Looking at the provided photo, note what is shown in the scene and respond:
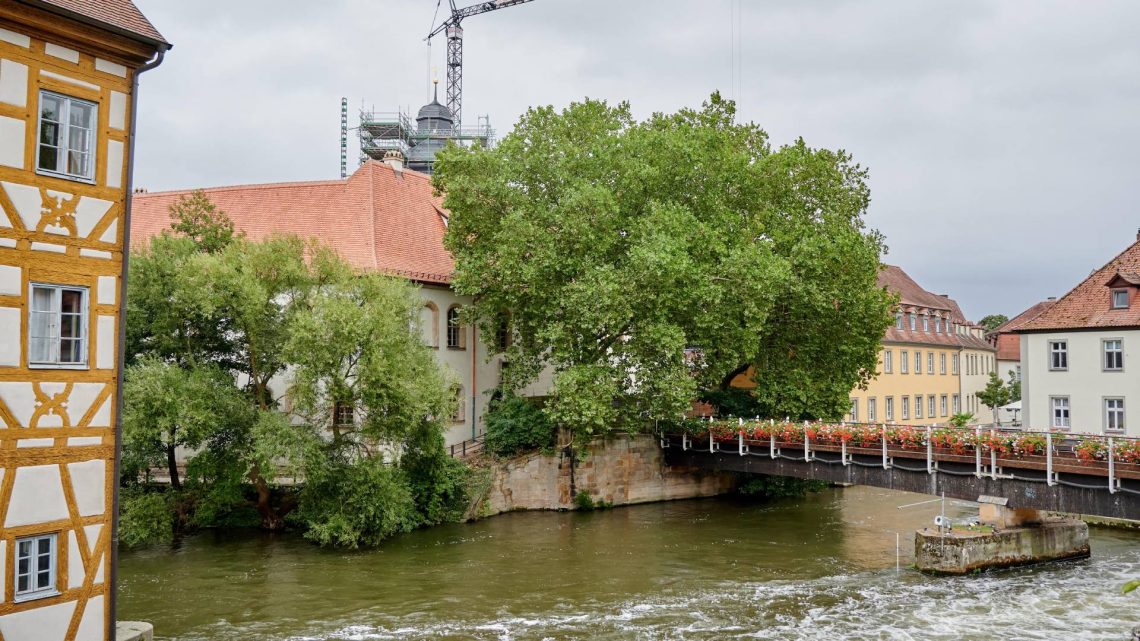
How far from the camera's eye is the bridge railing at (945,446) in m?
18.1

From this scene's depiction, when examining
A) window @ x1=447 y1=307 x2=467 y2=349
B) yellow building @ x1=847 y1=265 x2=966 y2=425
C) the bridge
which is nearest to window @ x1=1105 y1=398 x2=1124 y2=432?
the bridge

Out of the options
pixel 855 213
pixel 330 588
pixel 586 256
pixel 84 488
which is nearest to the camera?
pixel 84 488

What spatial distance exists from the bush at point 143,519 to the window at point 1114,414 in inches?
1107

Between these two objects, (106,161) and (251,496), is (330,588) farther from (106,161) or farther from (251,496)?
(106,161)

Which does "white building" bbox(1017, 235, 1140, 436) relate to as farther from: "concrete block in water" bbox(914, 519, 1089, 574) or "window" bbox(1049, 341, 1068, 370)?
"concrete block in water" bbox(914, 519, 1089, 574)

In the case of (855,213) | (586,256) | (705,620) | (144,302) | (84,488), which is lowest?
(705,620)

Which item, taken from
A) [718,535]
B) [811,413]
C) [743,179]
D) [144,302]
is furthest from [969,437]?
[144,302]

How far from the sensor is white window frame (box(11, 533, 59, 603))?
1117 cm

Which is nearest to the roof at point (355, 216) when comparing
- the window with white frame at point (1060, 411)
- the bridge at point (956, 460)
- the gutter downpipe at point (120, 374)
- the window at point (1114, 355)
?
the bridge at point (956, 460)

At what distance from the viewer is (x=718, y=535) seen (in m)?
25.1

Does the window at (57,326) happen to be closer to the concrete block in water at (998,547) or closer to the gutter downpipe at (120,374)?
the gutter downpipe at (120,374)

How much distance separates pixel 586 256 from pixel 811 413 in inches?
381

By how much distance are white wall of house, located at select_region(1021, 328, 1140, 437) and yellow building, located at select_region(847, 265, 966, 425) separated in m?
14.1

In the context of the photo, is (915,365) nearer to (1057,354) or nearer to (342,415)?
(1057,354)
